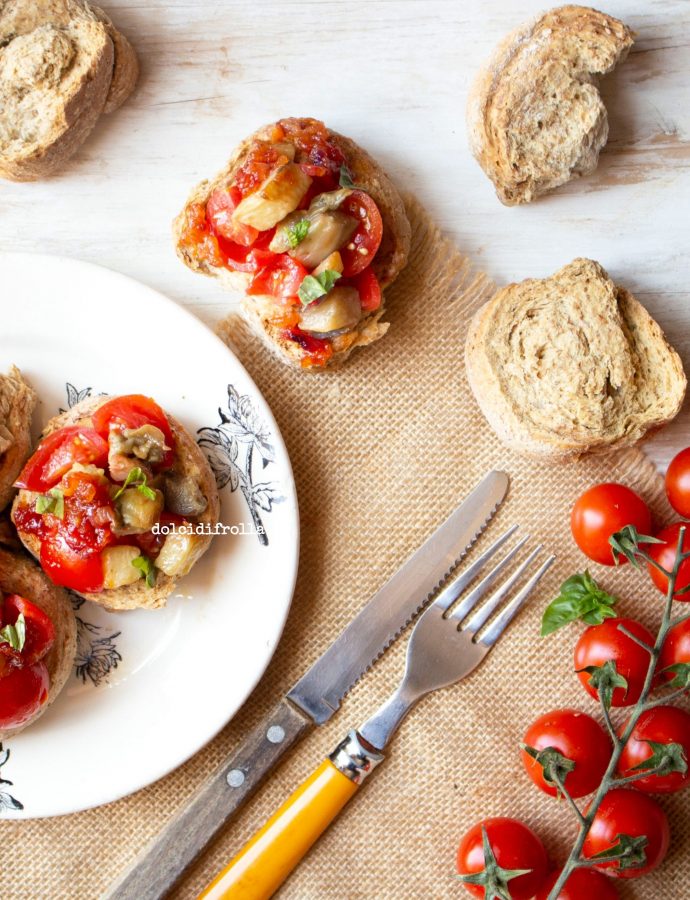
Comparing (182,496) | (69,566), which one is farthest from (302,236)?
(69,566)

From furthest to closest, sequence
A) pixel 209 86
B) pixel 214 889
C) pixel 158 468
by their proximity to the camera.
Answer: pixel 209 86
pixel 214 889
pixel 158 468

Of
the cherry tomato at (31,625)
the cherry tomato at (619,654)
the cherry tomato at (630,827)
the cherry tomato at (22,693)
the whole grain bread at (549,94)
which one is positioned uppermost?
the whole grain bread at (549,94)

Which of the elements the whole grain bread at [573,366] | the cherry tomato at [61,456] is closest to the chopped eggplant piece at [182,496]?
the cherry tomato at [61,456]

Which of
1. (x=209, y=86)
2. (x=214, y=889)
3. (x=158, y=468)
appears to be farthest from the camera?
(x=209, y=86)

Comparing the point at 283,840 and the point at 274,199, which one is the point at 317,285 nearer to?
the point at 274,199

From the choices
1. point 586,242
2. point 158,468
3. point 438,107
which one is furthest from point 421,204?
point 158,468

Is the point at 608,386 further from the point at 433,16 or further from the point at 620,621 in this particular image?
the point at 433,16

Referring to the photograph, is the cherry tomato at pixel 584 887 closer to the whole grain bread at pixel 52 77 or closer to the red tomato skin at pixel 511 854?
the red tomato skin at pixel 511 854
